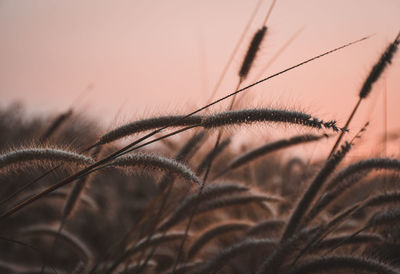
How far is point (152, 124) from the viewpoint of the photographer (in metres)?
1.36

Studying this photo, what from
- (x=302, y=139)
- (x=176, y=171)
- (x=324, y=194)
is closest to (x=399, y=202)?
(x=324, y=194)

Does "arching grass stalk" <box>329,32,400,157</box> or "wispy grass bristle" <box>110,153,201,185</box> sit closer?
"wispy grass bristle" <box>110,153,201,185</box>

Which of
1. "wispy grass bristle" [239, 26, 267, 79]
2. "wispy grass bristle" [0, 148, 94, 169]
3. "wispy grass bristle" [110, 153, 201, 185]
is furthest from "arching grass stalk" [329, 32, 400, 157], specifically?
"wispy grass bristle" [0, 148, 94, 169]

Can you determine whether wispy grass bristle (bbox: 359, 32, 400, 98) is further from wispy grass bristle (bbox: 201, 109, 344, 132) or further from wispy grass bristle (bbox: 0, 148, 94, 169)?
wispy grass bristle (bbox: 0, 148, 94, 169)

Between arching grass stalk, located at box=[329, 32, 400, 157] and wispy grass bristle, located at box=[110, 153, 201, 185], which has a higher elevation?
arching grass stalk, located at box=[329, 32, 400, 157]

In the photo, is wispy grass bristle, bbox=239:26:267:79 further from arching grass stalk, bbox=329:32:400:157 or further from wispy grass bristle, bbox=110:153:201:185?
wispy grass bristle, bbox=110:153:201:185

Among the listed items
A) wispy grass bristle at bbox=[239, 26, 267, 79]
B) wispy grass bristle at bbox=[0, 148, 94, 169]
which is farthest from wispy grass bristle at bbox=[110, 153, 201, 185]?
wispy grass bristle at bbox=[239, 26, 267, 79]

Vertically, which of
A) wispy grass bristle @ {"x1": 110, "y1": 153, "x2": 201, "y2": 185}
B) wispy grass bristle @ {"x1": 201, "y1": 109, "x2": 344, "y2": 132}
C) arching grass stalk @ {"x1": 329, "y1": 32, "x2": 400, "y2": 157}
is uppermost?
arching grass stalk @ {"x1": 329, "y1": 32, "x2": 400, "y2": 157}

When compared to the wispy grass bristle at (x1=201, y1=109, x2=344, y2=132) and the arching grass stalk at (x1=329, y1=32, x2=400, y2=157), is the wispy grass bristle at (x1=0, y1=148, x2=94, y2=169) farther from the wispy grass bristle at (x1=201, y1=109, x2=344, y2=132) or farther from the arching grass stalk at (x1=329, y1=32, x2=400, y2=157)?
the arching grass stalk at (x1=329, y1=32, x2=400, y2=157)

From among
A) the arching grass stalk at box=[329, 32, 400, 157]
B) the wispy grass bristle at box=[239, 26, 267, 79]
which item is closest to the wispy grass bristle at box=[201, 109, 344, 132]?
the wispy grass bristle at box=[239, 26, 267, 79]

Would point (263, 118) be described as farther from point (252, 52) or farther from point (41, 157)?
point (41, 157)

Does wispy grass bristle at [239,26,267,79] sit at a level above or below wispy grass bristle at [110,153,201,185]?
above

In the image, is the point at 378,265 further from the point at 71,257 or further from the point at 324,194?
the point at 71,257

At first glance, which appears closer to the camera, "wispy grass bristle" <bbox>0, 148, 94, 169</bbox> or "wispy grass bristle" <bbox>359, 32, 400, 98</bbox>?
"wispy grass bristle" <bbox>0, 148, 94, 169</bbox>
